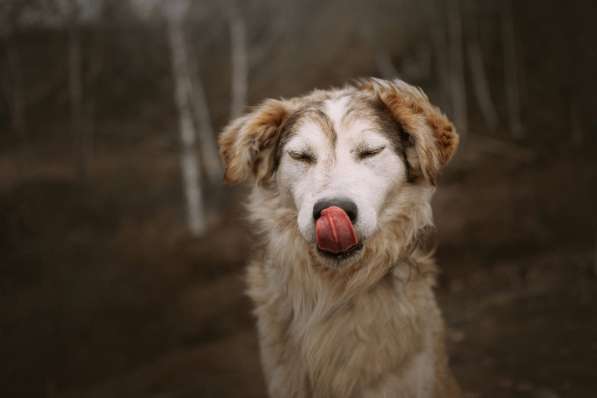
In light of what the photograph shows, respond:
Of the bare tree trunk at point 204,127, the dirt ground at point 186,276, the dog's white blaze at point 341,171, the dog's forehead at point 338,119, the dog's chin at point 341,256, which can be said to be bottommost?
the dirt ground at point 186,276

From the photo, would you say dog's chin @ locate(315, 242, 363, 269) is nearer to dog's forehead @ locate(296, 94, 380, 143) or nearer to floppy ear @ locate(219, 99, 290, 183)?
dog's forehead @ locate(296, 94, 380, 143)

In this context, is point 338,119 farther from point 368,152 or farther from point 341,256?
point 341,256

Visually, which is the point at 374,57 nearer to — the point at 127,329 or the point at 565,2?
the point at 565,2

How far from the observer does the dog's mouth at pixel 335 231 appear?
1958mm

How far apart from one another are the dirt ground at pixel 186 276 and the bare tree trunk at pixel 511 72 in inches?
14.4

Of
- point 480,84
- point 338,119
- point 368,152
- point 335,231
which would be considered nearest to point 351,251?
point 335,231

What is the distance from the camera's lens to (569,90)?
5.87 metres

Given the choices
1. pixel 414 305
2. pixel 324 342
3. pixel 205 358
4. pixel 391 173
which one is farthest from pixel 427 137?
pixel 205 358

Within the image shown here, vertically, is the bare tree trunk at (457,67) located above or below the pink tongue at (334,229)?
above

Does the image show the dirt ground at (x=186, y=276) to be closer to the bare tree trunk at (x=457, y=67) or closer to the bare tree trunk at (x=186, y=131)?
the bare tree trunk at (x=186, y=131)

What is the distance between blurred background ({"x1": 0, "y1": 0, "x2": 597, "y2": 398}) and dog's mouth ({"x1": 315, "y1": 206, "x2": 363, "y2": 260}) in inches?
128

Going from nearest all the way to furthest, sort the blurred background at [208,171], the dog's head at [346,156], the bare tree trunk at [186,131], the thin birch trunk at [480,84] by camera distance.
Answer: the dog's head at [346,156] < the blurred background at [208,171] < the thin birch trunk at [480,84] < the bare tree trunk at [186,131]

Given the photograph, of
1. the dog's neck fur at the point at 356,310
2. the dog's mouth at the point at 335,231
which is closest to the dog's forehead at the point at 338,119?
the dog's neck fur at the point at 356,310

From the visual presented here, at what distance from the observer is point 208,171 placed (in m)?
7.52
